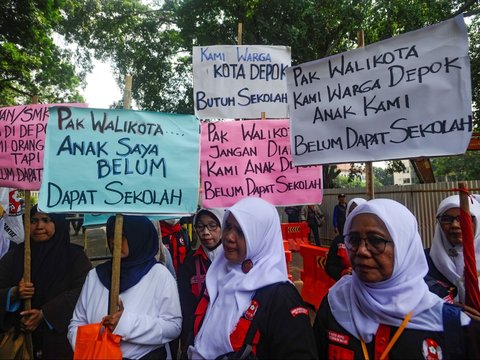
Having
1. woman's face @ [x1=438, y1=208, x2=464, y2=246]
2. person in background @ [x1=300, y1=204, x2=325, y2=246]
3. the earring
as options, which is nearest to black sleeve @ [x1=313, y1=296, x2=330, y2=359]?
the earring

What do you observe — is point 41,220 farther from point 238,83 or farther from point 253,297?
point 238,83

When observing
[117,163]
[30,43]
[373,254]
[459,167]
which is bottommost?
[373,254]

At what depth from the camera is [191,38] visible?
40.0 feet

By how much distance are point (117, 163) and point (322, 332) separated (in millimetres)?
1435

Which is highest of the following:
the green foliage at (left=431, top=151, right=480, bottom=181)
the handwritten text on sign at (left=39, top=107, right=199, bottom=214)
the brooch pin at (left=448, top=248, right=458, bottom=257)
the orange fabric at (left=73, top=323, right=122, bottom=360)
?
the green foliage at (left=431, top=151, right=480, bottom=181)

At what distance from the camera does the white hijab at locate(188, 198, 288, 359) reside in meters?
1.86

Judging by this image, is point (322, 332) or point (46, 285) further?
point (46, 285)

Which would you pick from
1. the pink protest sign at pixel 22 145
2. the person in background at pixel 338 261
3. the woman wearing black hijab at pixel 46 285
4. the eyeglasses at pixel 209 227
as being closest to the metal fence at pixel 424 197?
the person in background at pixel 338 261

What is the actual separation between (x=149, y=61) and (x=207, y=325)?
49.0 feet

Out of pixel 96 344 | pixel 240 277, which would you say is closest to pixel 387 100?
pixel 240 277

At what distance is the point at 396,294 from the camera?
5.28ft

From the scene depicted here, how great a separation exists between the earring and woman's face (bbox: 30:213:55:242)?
1.72 m

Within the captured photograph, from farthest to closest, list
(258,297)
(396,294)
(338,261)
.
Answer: (338,261) → (258,297) → (396,294)

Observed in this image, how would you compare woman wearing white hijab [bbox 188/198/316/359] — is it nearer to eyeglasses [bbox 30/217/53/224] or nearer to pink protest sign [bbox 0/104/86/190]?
eyeglasses [bbox 30/217/53/224]
